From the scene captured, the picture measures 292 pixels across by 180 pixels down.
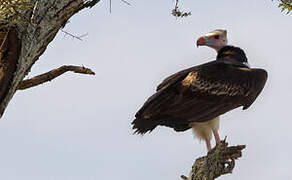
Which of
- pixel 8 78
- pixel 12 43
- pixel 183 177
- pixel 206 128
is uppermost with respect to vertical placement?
pixel 12 43

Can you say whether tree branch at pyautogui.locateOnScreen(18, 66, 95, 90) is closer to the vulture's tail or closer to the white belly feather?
the vulture's tail

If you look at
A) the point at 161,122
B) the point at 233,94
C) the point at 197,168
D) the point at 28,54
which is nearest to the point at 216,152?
the point at 197,168

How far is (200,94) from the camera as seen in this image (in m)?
8.76

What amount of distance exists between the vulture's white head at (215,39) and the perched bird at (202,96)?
1.68 feet

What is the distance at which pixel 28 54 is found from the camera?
4457 millimetres

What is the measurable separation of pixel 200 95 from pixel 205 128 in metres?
0.58

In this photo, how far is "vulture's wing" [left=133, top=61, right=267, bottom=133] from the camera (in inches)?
321

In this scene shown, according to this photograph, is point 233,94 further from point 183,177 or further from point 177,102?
point 183,177

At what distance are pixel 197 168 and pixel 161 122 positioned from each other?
147cm

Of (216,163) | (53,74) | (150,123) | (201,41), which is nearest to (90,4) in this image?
(53,74)

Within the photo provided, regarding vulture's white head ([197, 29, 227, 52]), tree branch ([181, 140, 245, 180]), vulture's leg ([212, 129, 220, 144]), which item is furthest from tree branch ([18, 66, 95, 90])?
vulture's white head ([197, 29, 227, 52])

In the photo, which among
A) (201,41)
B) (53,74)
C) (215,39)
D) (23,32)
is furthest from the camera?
(215,39)

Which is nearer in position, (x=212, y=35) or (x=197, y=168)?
(x=197, y=168)

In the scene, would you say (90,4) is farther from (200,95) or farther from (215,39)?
(215,39)
